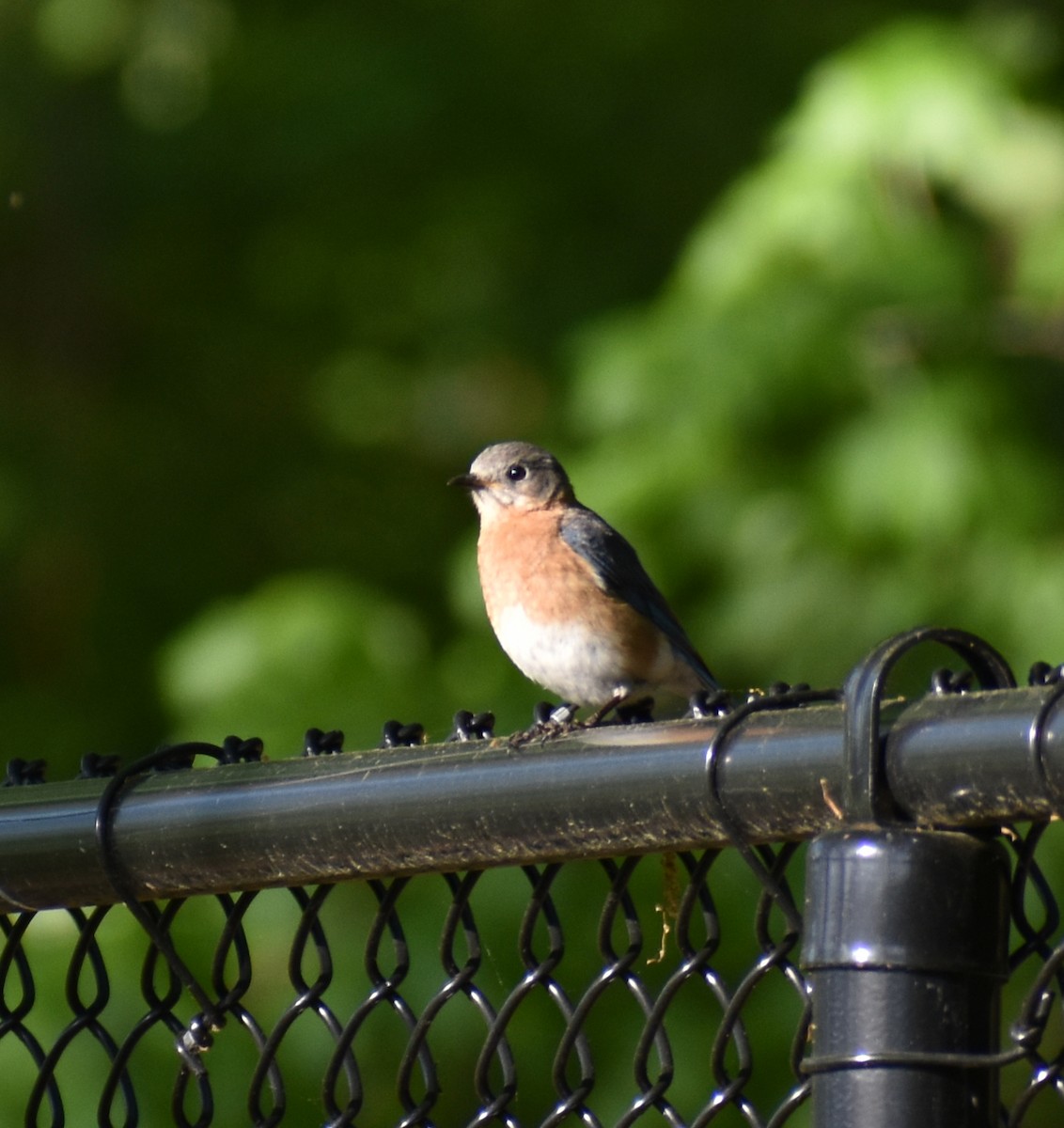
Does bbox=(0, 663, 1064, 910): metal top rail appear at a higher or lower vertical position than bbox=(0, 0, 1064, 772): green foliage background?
lower

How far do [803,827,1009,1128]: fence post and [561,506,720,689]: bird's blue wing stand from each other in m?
2.93

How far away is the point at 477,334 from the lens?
8.54 m

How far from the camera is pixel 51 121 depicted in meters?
8.41

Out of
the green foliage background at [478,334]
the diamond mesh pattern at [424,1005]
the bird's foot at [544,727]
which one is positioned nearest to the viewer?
the bird's foot at [544,727]

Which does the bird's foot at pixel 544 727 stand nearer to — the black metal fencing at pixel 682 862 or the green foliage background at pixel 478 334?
the black metal fencing at pixel 682 862

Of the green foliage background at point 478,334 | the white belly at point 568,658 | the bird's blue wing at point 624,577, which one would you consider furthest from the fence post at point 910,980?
the green foliage background at point 478,334

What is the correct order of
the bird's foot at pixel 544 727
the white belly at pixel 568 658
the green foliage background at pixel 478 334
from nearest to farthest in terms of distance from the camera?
the bird's foot at pixel 544 727 → the white belly at pixel 568 658 → the green foliage background at pixel 478 334

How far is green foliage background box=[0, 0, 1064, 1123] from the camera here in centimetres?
552

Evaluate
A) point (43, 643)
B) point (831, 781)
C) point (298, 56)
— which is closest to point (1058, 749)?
point (831, 781)

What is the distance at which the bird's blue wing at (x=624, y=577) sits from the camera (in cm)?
446

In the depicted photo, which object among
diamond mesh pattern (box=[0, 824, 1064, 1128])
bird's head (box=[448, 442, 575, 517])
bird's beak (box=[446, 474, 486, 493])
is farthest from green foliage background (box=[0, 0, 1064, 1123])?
bird's beak (box=[446, 474, 486, 493])

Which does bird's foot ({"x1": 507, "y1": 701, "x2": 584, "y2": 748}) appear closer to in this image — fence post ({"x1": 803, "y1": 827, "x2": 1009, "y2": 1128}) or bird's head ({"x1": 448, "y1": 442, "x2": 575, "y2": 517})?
fence post ({"x1": 803, "y1": 827, "x2": 1009, "y2": 1128})

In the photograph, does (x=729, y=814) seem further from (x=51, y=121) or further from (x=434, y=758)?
(x=51, y=121)

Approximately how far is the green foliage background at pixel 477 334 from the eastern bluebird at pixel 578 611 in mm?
1072
